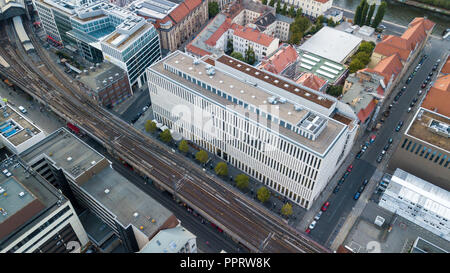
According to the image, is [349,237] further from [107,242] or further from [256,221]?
[107,242]

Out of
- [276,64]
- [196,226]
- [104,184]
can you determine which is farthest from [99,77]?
[196,226]

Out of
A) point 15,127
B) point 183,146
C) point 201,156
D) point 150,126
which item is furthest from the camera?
point 150,126

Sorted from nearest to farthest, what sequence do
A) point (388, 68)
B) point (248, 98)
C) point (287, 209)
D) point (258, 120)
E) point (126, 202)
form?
point (126, 202) < point (258, 120) < point (287, 209) < point (248, 98) < point (388, 68)

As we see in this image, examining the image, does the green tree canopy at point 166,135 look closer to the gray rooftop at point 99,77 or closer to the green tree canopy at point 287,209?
the gray rooftop at point 99,77

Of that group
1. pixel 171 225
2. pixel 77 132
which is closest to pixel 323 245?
pixel 171 225

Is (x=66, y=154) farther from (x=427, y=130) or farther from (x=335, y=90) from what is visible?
(x=427, y=130)

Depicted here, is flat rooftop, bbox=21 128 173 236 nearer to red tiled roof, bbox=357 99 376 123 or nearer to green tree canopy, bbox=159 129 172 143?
green tree canopy, bbox=159 129 172 143
